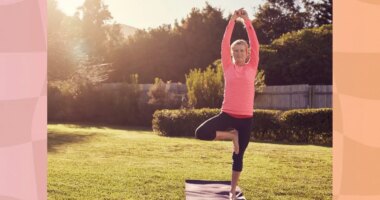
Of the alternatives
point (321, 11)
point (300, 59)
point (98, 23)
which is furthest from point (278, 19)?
point (98, 23)

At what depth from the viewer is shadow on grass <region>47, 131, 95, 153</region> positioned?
13.8 m

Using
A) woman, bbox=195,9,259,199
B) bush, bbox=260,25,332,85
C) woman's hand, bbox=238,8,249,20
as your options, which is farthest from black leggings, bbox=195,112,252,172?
bush, bbox=260,25,332,85

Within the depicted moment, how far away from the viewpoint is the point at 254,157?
11664mm

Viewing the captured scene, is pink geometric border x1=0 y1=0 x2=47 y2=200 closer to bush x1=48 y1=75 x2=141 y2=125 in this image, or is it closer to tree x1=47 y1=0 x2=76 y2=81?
tree x1=47 y1=0 x2=76 y2=81

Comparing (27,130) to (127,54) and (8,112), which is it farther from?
(127,54)

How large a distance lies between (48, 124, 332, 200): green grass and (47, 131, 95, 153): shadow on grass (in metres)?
0.03

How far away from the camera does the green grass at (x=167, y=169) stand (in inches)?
300

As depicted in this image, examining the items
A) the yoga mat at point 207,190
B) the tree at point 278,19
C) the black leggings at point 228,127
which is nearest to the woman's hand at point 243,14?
the black leggings at point 228,127

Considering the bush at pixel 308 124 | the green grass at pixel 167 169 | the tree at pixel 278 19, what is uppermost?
the tree at pixel 278 19

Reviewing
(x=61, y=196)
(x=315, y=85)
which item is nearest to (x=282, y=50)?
(x=315, y=85)

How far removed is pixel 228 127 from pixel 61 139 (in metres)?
10.4

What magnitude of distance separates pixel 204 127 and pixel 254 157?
5737 millimetres

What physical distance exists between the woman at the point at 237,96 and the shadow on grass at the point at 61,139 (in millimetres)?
7631

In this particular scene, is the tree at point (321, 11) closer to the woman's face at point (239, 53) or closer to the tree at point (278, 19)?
the tree at point (278, 19)
